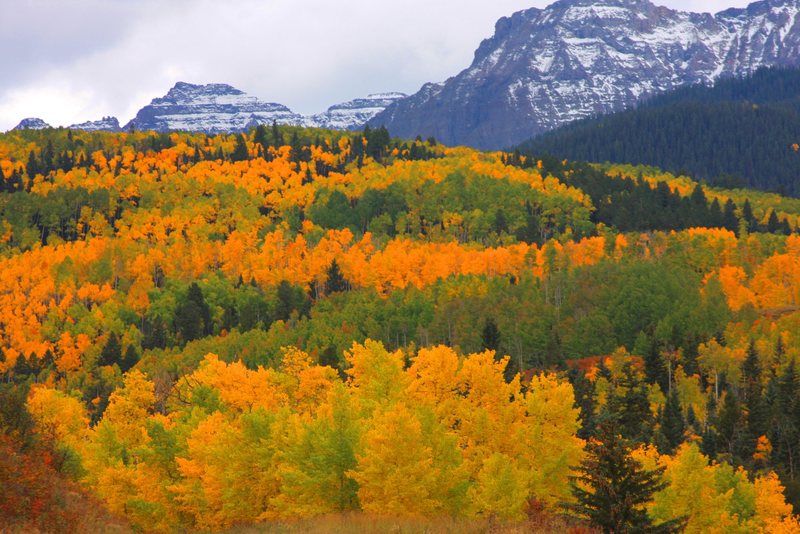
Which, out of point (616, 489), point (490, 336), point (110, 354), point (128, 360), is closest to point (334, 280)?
point (128, 360)

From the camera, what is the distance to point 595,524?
3541 centimetres

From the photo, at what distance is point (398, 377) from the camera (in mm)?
59031

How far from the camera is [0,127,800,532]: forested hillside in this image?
4719 centimetres

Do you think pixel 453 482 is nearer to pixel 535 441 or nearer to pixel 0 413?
pixel 535 441

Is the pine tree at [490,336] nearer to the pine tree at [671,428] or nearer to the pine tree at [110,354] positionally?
the pine tree at [671,428]

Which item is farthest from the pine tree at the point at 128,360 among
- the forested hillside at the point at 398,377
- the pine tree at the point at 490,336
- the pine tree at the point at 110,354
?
the pine tree at the point at 490,336

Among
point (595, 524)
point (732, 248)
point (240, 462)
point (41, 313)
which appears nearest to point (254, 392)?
point (240, 462)

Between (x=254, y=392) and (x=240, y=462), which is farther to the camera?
(x=254, y=392)

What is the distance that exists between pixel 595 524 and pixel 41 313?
498 feet

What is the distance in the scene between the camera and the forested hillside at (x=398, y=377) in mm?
47188

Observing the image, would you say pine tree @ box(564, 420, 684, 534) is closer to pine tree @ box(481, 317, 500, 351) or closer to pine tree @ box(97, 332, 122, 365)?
pine tree @ box(481, 317, 500, 351)

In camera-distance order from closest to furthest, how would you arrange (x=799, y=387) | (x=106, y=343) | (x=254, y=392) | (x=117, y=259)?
1. (x=254, y=392)
2. (x=799, y=387)
3. (x=106, y=343)
4. (x=117, y=259)

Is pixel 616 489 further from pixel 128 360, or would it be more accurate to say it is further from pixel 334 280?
pixel 334 280

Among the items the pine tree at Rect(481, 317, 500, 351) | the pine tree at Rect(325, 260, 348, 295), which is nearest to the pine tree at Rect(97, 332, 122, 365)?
the pine tree at Rect(325, 260, 348, 295)
